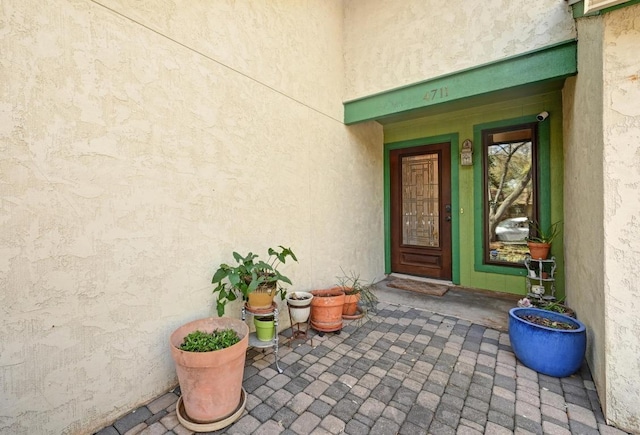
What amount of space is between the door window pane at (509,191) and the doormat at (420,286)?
2.63ft

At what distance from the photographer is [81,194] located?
1.59 meters

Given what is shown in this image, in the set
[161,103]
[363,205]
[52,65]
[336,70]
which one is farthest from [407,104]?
[52,65]

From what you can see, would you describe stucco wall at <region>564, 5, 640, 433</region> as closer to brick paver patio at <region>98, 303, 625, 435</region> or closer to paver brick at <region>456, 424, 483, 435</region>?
brick paver patio at <region>98, 303, 625, 435</region>

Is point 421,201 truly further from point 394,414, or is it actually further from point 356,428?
point 356,428

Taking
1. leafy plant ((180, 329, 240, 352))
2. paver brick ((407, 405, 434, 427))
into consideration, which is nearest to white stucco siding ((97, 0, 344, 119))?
leafy plant ((180, 329, 240, 352))

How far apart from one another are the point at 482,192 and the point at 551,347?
2.53 metres

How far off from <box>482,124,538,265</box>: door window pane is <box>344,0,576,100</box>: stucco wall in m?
1.54

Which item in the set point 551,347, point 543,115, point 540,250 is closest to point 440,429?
point 551,347

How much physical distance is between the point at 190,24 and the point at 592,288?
359 cm

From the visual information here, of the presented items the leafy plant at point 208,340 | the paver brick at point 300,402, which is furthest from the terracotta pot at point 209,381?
the paver brick at point 300,402

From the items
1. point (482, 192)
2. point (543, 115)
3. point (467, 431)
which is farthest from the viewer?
point (482, 192)

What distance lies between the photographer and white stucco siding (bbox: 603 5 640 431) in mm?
1626

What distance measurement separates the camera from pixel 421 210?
15.4 feet

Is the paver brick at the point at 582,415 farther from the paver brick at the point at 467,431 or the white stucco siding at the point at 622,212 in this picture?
the paver brick at the point at 467,431
